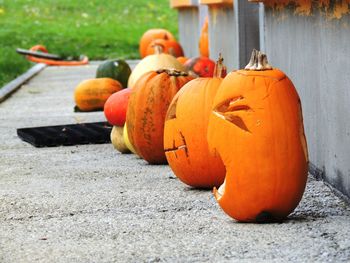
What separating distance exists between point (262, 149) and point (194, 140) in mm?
1236

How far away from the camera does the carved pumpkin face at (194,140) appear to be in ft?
21.4

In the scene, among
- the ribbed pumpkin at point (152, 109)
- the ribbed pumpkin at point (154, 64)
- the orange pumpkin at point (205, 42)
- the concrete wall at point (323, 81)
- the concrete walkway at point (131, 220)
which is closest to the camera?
the concrete walkway at point (131, 220)

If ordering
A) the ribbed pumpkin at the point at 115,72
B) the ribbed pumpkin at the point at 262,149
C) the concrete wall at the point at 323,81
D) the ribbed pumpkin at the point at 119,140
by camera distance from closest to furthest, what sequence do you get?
the ribbed pumpkin at the point at 262,149
the concrete wall at the point at 323,81
the ribbed pumpkin at the point at 119,140
the ribbed pumpkin at the point at 115,72

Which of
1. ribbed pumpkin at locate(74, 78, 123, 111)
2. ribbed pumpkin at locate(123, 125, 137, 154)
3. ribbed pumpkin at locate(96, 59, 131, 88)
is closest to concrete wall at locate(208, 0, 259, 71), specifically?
ribbed pumpkin at locate(74, 78, 123, 111)

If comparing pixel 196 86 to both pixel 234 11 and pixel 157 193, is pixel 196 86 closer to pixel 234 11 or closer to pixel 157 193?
pixel 157 193

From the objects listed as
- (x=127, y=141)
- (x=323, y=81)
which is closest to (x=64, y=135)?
(x=127, y=141)

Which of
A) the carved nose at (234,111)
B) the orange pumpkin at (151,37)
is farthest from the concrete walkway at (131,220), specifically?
the orange pumpkin at (151,37)

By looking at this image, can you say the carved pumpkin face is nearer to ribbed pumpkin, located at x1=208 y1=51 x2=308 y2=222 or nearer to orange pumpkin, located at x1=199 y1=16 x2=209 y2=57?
ribbed pumpkin, located at x1=208 y1=51 x2=308 y2=222

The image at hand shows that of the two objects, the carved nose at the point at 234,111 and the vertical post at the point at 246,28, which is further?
the vertical post at the point at 246,28

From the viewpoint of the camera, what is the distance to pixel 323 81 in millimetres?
6371

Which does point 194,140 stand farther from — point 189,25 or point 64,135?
point 189,25

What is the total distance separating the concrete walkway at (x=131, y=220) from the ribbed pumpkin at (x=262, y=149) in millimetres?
106

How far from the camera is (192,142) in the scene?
654 centimetres

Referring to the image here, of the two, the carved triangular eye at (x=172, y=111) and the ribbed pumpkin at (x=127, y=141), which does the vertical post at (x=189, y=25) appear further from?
the carved triangular eye at (x=172, y=111)
